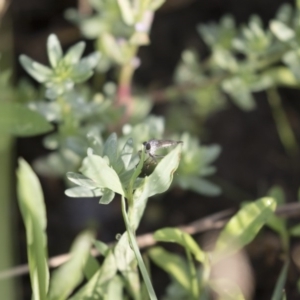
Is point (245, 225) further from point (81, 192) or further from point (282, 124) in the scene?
point (282, 124)

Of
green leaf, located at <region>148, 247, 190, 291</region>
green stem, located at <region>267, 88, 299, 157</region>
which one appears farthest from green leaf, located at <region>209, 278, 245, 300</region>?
green stem, located at <region>267, 88, 299, 157</region>

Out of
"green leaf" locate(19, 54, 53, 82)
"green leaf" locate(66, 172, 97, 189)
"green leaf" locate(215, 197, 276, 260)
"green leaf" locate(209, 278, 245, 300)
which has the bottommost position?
"green leaf" locate(209, 278, 245, 300)

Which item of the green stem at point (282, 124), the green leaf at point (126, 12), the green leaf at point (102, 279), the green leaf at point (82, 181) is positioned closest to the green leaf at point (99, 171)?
the green leaf at point (82, 181)

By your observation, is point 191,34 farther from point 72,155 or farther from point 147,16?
point 72,155

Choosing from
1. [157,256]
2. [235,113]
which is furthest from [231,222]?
[235,113]

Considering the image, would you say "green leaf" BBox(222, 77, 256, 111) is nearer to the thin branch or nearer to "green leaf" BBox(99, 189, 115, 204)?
the thin branch
